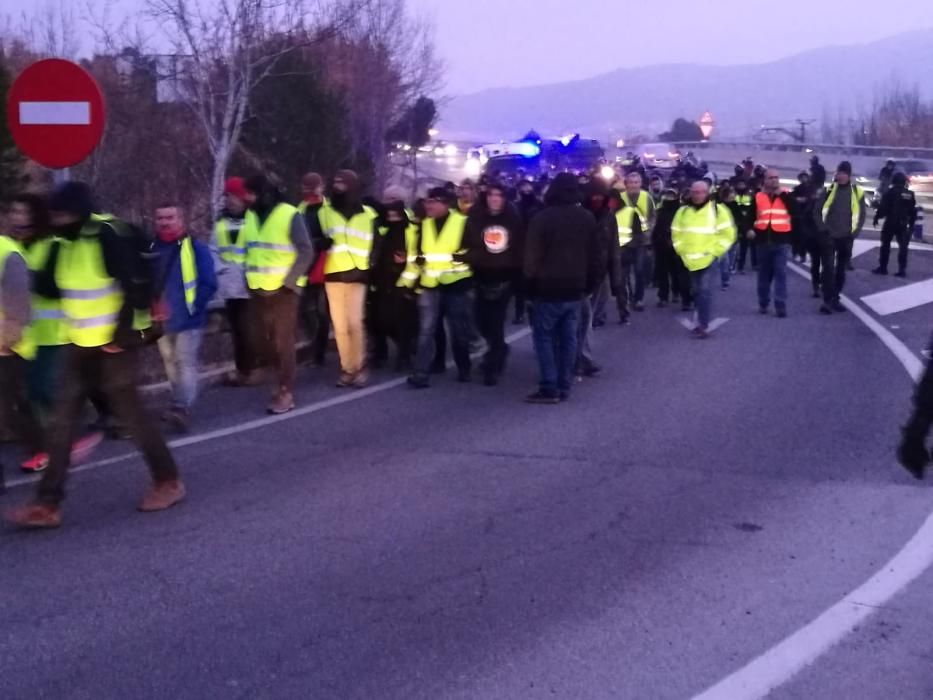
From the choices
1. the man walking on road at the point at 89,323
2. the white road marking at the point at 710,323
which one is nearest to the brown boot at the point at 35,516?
the man walking on road at the point at 89,323

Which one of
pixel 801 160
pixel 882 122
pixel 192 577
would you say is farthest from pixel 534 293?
pixel 882 122

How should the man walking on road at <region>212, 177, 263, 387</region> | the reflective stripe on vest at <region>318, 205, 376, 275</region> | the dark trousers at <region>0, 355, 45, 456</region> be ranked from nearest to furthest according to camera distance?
the dark trousers at <region>0, 355, 45, 456</region>
the man walking on road at <region>212, 177, 263, 387</region>
the reflective stripe on vest at <region>318, 205, 376, 275</region>

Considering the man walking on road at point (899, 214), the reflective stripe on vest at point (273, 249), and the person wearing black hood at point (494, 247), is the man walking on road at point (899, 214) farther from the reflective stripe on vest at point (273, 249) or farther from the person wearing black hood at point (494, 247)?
the reflective stripe on vest at point (273, 249)

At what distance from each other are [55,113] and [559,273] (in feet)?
13.9

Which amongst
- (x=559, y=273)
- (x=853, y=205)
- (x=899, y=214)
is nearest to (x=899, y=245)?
(x=899, y=214)

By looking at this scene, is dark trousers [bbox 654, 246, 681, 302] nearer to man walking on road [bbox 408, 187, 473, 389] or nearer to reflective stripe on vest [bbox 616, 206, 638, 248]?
reflective stripe on vest [bbox 616, 206, 638, 248]

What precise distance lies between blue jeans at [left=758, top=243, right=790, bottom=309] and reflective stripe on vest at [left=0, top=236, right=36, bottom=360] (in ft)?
34.2

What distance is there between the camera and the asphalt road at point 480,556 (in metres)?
5.15

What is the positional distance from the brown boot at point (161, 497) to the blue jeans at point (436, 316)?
4.02 metres

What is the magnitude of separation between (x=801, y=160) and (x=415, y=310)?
122 feet

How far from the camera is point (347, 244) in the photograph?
1082 cm

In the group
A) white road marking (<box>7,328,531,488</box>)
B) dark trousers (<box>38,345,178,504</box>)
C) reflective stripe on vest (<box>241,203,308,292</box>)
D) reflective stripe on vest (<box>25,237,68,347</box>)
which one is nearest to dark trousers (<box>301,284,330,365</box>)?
white road marking (<box>7,328,531,488</box>)

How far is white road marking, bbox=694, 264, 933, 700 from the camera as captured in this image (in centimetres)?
497

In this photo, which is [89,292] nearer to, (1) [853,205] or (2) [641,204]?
(2) [641,204]
